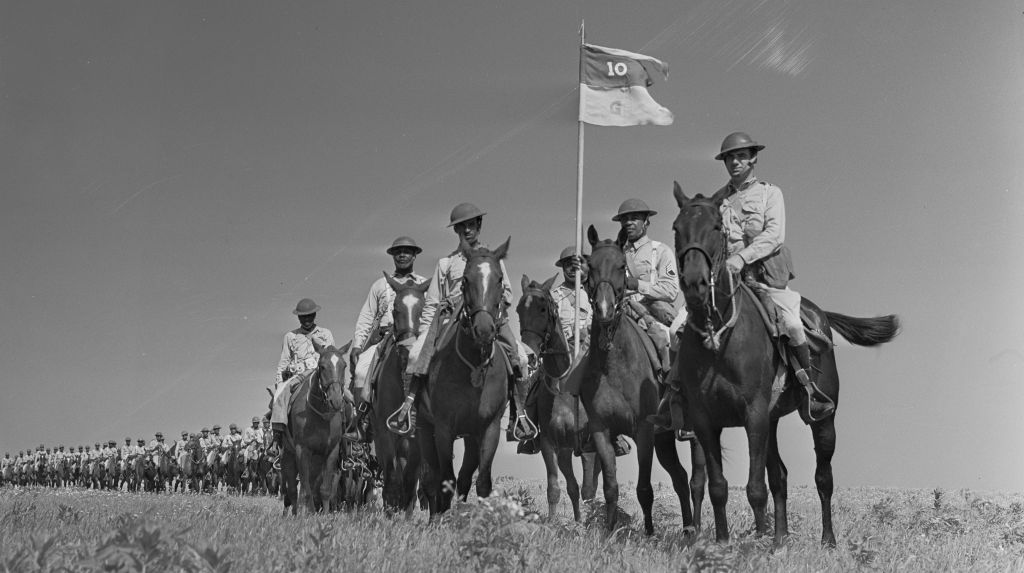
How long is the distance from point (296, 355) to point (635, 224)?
7.53 m

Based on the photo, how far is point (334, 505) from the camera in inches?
638

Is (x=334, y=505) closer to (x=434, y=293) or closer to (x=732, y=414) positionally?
(x=434, y=293)

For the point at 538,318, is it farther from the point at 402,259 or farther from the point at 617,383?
the point at 402,259

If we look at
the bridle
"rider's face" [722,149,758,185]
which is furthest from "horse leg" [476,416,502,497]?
"rider's face" [722,149,758,185]

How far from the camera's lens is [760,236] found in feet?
31.3

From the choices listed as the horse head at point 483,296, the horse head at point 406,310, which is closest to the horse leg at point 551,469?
the horse head at point 406,310

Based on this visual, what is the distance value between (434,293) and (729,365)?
468 cm

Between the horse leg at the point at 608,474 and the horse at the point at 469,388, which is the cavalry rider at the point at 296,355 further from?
the horse leg at the point at 608,474

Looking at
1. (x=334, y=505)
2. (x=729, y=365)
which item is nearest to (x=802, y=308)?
(x=729, y=365)

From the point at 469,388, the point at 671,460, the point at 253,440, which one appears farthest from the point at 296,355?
the point at 253,440

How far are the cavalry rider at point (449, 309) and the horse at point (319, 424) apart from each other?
3.56 m

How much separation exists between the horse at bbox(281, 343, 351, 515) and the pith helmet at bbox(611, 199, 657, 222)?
16.9ft

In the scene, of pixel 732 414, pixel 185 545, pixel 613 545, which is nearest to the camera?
pixel 185 545

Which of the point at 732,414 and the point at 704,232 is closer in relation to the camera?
the point at 704,232
